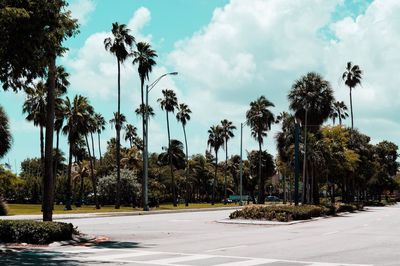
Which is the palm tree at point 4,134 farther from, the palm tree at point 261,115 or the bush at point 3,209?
the palm tree at point 261,115

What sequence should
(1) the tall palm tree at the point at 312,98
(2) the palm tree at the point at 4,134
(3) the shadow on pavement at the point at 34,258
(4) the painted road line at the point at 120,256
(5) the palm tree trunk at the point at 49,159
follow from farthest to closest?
(1) the tall palm tree at the point at 312,98, (2) the palm tree at the point at 4,134, (5) the palm tree trunk at the point at 49,159, (4) the painted road line at the point at 120,256, (3) the shadow on pavement at the point at 34,258

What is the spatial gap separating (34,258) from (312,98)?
39691 mm

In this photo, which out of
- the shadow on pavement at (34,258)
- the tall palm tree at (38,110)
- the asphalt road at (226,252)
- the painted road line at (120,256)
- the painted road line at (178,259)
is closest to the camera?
the shadow on pavement at (34,258)

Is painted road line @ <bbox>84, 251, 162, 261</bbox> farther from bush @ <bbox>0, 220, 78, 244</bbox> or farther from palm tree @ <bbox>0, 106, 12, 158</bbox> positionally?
palm tree @ <bbox>0, 106, 12, 158</bbox>

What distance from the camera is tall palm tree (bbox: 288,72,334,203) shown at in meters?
51.3

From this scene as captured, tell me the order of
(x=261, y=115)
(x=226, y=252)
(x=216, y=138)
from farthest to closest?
(x=216, y=138), (x=261, y=115), (x=226, y=252)

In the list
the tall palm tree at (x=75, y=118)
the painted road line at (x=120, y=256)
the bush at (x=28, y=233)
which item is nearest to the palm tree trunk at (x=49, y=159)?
the bush at (x=28, y=233)

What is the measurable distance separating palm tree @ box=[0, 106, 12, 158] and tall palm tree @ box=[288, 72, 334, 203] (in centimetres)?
2488

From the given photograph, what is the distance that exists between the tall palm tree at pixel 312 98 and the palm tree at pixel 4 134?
81.6 ft

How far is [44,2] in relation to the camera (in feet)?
48.4

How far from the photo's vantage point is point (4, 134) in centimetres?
4469

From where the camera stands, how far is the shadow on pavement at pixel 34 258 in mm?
13672

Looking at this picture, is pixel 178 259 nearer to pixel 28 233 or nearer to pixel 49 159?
pixel 28 233

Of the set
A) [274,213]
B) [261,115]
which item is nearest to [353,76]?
[261,115]
